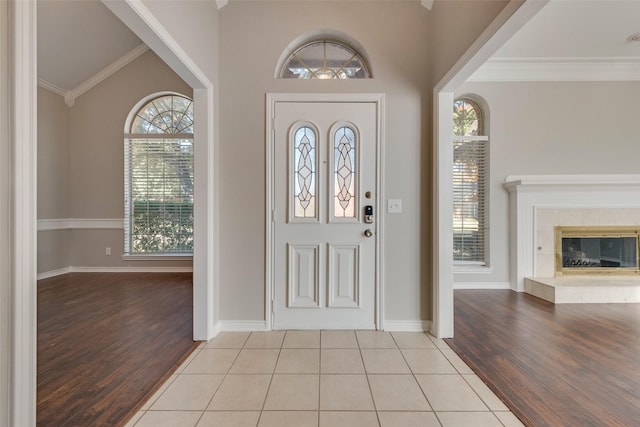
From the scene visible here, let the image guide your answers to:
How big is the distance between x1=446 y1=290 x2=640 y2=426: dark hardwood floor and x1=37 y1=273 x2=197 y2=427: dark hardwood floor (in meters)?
2.32

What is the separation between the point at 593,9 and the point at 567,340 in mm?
3199

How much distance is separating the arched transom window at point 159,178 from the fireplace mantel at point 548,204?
16.1 feet

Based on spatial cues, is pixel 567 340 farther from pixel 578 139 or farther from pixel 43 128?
pixel 43 128

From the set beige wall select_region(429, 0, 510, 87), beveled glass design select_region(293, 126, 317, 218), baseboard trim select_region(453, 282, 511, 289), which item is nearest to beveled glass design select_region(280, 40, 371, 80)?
beveled glass design select_region(293, 126, 317, 218)

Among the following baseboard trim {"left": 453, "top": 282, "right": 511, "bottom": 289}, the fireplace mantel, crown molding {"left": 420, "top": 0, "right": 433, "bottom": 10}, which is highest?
crown molding {"left": 420, "top": 0, "right": 433, "bottom": 10}

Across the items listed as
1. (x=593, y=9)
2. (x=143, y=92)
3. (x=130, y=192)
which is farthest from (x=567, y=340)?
(x=143, y=92)

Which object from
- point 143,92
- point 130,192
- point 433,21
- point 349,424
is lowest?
point 349,424

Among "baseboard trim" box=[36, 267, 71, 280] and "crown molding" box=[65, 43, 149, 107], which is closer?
"baseboard trim" box=[36, 267, 71, 280]

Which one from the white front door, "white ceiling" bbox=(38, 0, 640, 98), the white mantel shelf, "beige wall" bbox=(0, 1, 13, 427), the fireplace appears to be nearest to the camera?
"beige wall" bbox=(0, 1, 13, 427)

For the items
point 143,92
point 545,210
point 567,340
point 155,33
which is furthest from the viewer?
point 143,92

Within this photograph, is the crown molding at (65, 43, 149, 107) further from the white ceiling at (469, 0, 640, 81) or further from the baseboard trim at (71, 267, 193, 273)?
the white ceiling at (469, 0, 640, 81)

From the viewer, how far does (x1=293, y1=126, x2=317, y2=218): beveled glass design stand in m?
2.64

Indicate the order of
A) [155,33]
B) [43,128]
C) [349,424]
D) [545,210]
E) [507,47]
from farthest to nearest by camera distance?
[43,128], [545,210], [507,47], [155,33], [349,424]

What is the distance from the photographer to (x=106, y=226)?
4.69 meters
